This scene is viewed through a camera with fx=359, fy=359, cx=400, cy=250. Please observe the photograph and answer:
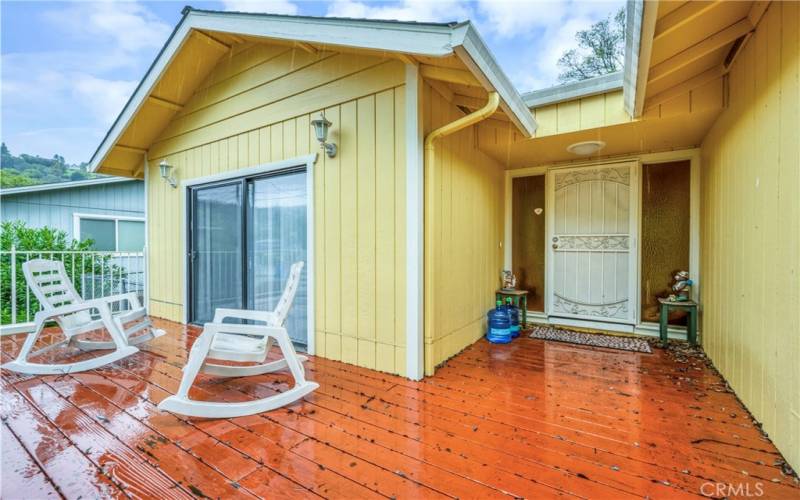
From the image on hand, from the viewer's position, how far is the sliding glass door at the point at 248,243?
12.0 ft

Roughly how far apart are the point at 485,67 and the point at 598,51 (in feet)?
23.8

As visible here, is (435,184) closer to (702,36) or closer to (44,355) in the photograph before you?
(702,36)

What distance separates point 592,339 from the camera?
13.0 ft

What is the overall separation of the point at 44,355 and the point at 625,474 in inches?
184

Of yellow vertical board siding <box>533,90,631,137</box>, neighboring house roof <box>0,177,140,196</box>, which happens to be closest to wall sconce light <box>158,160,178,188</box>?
neighboring house roof <box>0,177,140,196</box>

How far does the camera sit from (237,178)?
410cm

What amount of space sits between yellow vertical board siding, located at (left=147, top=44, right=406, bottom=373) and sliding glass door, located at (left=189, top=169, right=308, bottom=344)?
27 centimetres

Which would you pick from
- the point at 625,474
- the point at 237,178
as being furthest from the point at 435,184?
the point at 237,178

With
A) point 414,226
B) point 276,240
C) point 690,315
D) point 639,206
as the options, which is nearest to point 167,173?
point 276,240

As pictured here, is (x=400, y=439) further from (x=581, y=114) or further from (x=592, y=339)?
(x=581, y=114)

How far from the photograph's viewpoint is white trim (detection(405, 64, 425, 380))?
2773 millimetres

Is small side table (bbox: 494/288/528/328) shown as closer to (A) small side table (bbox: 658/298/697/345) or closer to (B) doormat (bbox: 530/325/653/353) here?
(B) doormat (bbox: 530/325/653/353)

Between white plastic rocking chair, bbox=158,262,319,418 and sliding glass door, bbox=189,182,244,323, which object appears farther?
sliding glass door, bbox=189,182,244,323

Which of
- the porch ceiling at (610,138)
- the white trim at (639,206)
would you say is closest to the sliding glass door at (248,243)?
the porch ceiling at (610,138)
